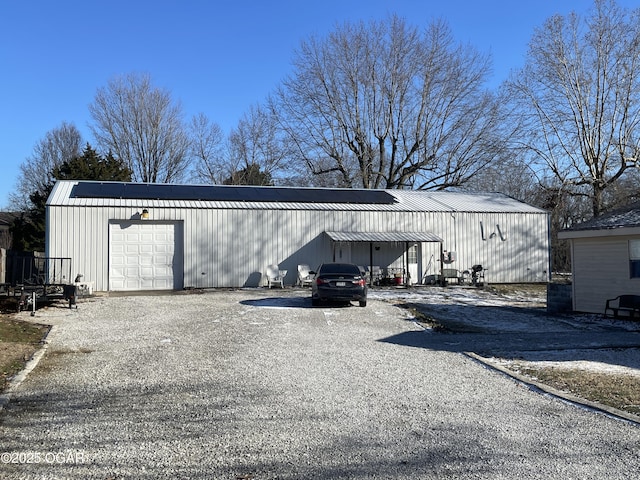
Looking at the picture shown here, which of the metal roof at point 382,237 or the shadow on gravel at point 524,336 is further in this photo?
the metal roof at point 382,237

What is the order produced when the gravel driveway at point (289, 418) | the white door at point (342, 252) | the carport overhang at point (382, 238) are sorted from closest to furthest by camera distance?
1. the gravel driveway at point (289, 418)
2. the carport overhang at point (382, 238)
3. the white door at point (342, 252)

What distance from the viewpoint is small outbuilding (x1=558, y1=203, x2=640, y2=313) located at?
14.7 meters

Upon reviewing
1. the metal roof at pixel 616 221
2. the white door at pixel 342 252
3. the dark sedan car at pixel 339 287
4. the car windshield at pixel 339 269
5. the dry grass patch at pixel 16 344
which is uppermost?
the metal roof at pixel 616 221

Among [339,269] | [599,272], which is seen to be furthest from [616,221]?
[339,269]

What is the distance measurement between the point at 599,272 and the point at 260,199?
13449 millimetres

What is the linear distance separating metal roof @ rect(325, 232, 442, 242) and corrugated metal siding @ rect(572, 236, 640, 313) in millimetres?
7537

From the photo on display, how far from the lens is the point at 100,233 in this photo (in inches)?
808

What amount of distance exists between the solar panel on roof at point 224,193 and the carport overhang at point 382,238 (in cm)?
204

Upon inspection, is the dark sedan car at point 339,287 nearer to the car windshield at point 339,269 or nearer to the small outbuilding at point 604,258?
the car windshield at point 339,269

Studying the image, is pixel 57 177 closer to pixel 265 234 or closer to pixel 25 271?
pixel 265 234

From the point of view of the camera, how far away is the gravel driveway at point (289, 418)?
14.5ft

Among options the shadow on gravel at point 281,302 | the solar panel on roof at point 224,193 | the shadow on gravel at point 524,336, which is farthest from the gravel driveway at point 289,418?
the solar panel on roof at point 224,193

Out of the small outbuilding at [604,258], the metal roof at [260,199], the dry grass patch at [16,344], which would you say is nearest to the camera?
the dry grass patch at [16,344]

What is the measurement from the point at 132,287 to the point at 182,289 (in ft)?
6.04
